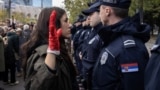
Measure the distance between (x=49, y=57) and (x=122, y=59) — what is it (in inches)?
24.9

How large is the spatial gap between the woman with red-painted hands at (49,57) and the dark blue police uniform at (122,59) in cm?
31

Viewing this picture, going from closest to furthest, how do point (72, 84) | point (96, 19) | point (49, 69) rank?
point (49, 69) < point (72, 84) < point (96, 19)

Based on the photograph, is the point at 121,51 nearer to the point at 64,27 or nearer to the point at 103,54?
the point at 103,54

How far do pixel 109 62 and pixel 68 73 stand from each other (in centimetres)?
37

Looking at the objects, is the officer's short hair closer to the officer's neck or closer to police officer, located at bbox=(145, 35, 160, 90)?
the officer's neck

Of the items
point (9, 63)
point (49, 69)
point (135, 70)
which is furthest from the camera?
point (9, 63)

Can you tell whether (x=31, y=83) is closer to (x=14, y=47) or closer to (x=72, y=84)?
(x=72, y=84)

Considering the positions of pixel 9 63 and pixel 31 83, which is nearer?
pixel 31 83

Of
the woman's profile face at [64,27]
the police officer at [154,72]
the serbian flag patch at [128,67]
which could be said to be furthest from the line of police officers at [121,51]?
the police officer at [154,72]

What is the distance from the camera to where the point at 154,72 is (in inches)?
104

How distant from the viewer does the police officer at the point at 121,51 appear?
10.8ft

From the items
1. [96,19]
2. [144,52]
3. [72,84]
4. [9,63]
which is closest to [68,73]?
[72,84]

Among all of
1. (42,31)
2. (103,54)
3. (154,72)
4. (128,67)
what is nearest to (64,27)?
(42,31)

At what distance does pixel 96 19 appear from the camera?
5277 mm
